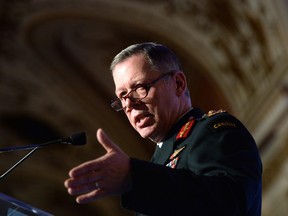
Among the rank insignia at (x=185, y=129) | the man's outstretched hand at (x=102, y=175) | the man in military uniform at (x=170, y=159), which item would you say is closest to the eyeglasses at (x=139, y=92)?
the man in military uniform at (x=170, y=159)

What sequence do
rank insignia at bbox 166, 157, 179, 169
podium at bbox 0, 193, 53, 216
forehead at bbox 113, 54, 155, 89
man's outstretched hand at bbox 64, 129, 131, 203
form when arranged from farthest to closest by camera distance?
forehead at bbox 113, 54, 155, 89, rank insignia at bbox 166, 157, 179, 169, podium at bbox 0, 193, 53, 216, man's outstretched hand at bbox 64, 129, 131, 203

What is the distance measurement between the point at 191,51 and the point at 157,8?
0.71m

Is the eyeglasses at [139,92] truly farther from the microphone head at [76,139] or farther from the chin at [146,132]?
the microphone head at [76,139]

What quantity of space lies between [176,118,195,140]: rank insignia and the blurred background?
5.83m

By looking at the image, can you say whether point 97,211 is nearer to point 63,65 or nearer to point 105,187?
point 63,65

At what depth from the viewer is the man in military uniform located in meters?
1.45

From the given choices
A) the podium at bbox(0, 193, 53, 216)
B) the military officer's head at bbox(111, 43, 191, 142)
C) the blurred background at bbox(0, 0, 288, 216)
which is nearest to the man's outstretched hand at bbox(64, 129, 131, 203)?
the podium at bbox(0, 193, 53, 216)

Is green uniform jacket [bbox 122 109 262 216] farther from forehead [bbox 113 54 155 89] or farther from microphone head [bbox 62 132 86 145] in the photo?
microphone head [bbox 62 132 86 145]

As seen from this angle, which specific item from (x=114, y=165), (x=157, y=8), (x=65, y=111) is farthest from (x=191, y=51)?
(x=114, y=165)

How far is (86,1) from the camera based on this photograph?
8.83 meters

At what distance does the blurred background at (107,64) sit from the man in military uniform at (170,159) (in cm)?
583

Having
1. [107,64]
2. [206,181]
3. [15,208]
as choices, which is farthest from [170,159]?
[107,64]

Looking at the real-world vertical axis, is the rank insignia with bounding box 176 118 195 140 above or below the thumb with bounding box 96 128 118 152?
above

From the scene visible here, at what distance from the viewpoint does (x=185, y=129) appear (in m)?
1.87
